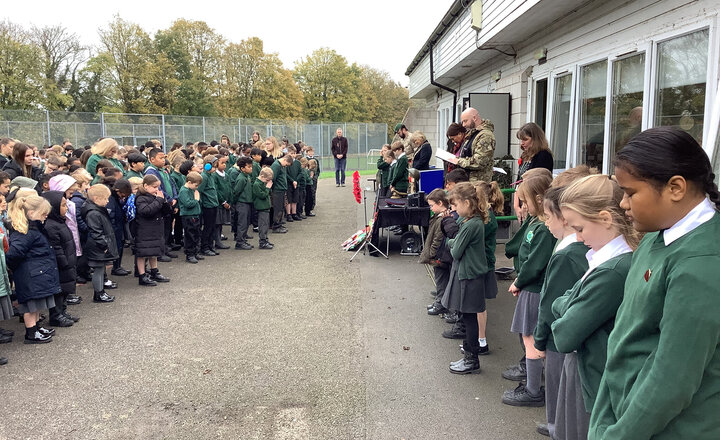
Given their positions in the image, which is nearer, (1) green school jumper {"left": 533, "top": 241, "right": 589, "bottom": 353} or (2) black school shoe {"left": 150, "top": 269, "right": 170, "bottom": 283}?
(1) green school jumper {"left": 533, "top": 241, "right": 589, "bottom": 353}

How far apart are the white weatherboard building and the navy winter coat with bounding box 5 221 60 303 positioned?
631 cm

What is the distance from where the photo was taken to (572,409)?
276 cm

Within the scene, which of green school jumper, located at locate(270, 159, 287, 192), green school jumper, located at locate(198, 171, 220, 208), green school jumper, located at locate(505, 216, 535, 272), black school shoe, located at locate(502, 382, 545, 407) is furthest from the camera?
green school jumper, located at locate(270, 159, 287, 192)

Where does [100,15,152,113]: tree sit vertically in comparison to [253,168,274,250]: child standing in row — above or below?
above

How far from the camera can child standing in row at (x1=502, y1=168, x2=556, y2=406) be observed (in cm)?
402

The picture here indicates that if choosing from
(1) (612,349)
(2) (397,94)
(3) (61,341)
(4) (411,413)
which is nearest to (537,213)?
(4) (411,413)

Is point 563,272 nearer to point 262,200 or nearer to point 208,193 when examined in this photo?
point 208,193

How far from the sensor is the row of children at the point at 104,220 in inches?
229

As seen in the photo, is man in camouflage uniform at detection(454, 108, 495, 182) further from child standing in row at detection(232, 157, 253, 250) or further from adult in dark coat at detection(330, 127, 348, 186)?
adult in dark coat at detection(330, 127, 348, 186)

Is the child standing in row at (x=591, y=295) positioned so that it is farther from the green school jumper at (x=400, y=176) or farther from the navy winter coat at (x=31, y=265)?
the green school jumper at (x=400, y=176)

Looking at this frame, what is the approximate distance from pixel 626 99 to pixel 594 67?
1.16 m

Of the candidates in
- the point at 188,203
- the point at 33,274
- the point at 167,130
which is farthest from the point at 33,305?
the point at 167,130

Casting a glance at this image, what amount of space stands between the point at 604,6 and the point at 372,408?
6.06m

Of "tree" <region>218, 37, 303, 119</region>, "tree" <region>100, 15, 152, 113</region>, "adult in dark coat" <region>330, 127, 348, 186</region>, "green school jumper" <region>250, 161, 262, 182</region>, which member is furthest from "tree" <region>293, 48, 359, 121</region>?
"green school jumper" <region>250, 161, 262, 182</region>
